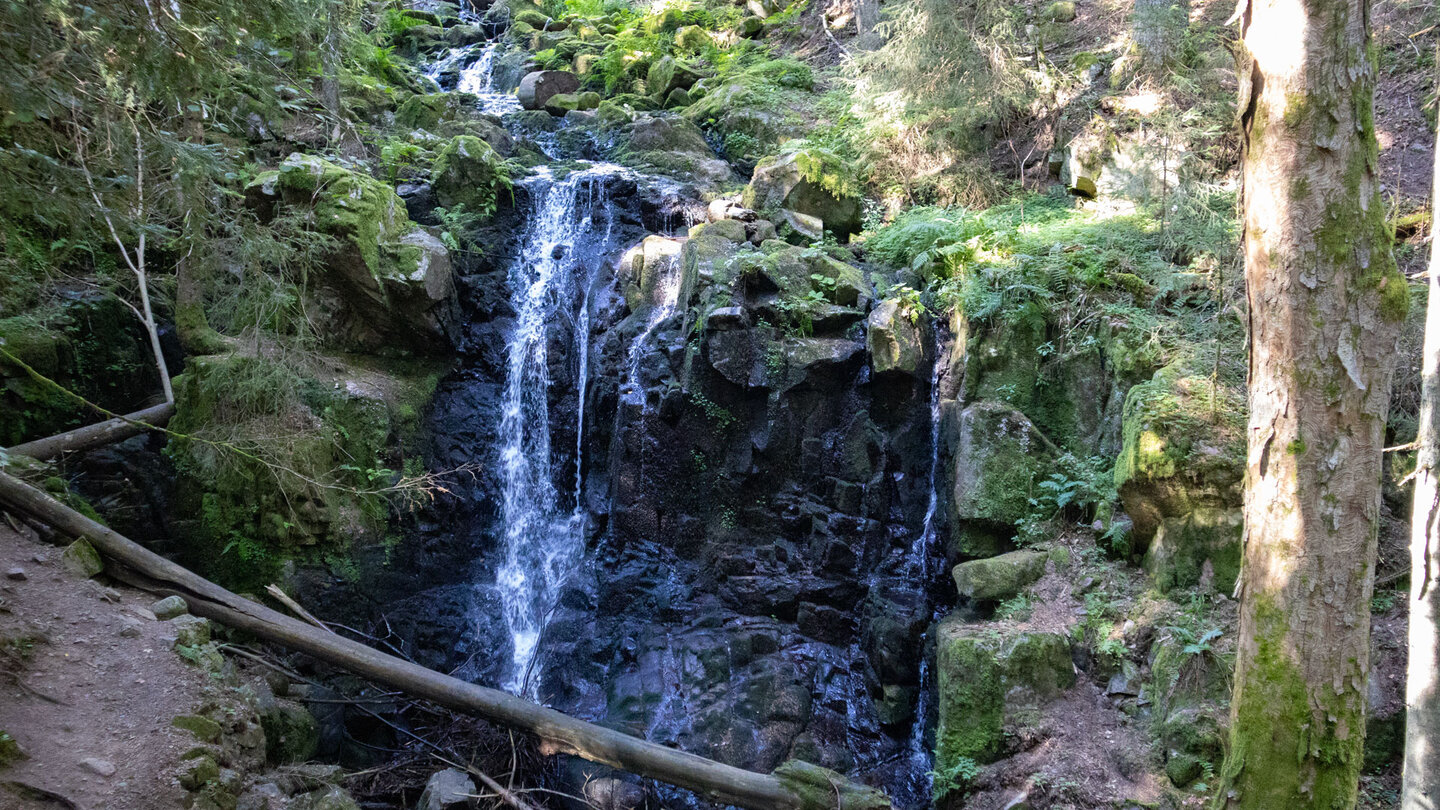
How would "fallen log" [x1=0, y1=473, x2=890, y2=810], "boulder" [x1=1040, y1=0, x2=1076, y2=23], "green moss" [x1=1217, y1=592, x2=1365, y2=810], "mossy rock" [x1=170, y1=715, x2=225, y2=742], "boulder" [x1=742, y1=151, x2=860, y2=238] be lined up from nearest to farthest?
"green moss" [x1=1217, y1=592, x2=1365, y2=810], "mossy rock" [x1=170, y1=715, x2=225, y2=742], "fallen log" [x1=0, y1=473, x2=890, y2=810], "boulder" [x1=742, y1=151, x2=860, y2=238], "boulder" [x1=1040, y1=0, x2=1076, y2=23]

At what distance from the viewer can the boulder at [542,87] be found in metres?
17.0

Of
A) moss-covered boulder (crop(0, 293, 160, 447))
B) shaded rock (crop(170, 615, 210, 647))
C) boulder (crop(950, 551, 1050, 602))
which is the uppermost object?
moss-covered boulder (crop(0, 293, 160, 447))

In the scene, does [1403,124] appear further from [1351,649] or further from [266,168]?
[266,168]

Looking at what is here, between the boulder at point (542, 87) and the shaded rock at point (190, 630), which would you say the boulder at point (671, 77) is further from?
the shaded rock at point (190, 630)

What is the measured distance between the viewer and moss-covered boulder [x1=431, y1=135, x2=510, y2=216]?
39.2 ft

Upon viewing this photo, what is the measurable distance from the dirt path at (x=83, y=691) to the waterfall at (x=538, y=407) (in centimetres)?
382

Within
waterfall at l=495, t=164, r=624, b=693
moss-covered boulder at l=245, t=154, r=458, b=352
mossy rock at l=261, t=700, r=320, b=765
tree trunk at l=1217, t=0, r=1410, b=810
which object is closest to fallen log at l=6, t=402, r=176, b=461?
moss-covered boulder at l=245, t=154, r=458, b=352

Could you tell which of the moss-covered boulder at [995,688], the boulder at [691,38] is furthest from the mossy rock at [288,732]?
the boulder at [691,38]

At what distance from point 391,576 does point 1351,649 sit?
8.80 m

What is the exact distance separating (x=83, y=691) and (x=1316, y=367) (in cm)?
758

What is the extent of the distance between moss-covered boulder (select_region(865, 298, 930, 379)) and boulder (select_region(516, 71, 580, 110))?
1155 centimetres

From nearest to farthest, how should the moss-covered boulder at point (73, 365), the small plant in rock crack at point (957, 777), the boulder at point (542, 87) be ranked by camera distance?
the small plant in rock crack at point (957, 777)
the moss-covered boulder at point (73, 365)
the boulder at point (542, 87)

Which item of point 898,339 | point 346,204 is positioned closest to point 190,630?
point 346,204

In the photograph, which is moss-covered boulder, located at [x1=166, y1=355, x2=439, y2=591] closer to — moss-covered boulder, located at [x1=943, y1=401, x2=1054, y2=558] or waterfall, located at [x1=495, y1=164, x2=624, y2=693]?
waterfall, located at [x1=495, y1=164, x2=624, y2=693]
